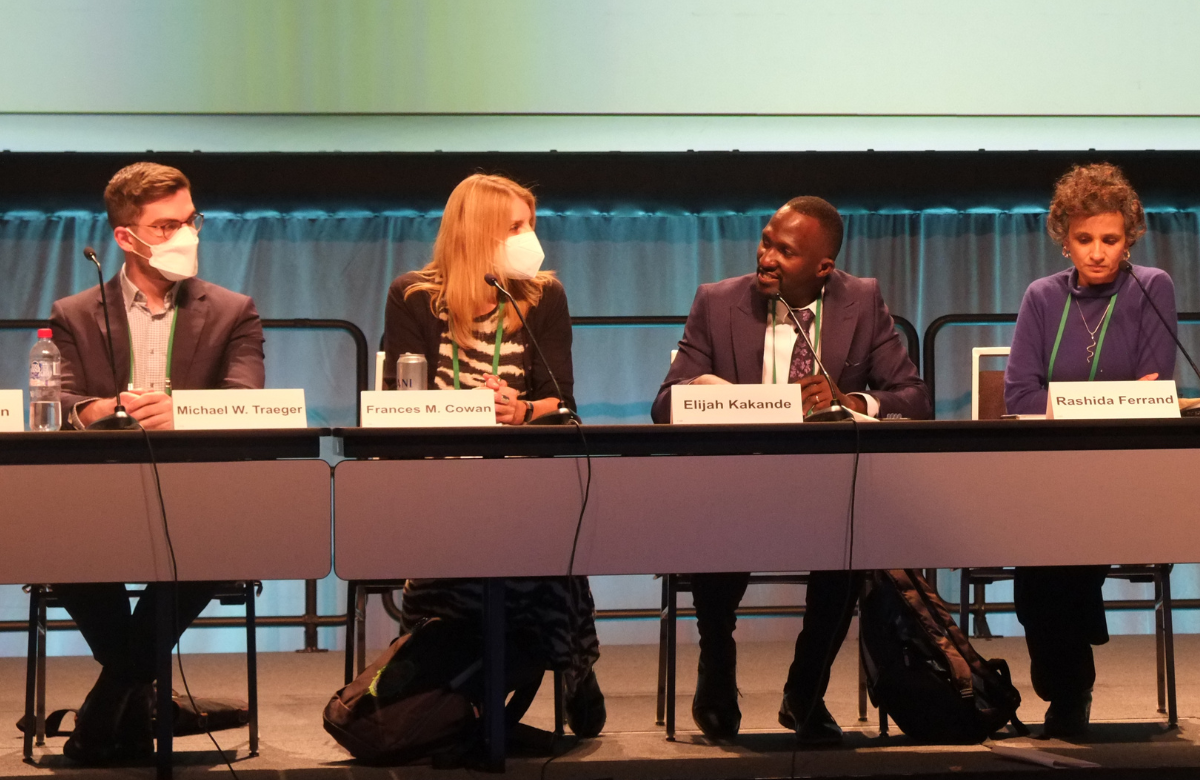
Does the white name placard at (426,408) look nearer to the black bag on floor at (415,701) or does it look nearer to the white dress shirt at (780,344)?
the black bag on floor at (415,701)

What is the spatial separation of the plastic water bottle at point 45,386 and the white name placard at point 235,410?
0.29 m

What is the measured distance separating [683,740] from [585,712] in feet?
0.71

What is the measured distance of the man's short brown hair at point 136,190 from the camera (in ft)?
7.48

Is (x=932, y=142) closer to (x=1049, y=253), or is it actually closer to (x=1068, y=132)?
(x=1068, y=132)

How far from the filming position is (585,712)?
247cm

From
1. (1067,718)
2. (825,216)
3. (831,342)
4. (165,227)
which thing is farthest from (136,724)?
(1067,718)

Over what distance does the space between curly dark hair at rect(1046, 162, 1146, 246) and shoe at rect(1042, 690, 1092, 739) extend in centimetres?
97

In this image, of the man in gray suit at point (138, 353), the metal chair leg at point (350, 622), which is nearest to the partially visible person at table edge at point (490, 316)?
the metal chair leg at point (350, 622)

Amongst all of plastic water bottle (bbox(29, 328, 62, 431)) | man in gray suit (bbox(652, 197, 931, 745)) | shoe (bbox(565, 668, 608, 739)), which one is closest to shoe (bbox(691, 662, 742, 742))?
man in gray suit (bbox(652, 197, 931, 745))

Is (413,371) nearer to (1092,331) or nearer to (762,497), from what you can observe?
(762,497)

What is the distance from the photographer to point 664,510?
171 cm

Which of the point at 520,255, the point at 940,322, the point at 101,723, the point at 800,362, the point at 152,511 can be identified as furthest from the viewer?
the point at 940,322

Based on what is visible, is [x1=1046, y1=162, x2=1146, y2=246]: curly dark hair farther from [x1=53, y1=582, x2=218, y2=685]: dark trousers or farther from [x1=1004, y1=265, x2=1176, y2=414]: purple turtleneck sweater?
[x1=53, y1=582, x2=218, y2=685]: dark trousers

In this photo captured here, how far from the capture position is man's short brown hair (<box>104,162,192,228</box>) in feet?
7.48
